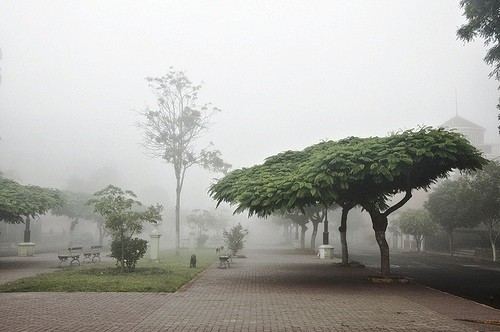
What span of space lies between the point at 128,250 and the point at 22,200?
8654 millimetres

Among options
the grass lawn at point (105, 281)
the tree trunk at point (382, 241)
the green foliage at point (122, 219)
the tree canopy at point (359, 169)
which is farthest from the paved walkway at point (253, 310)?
the green foliage at point (122, 219)

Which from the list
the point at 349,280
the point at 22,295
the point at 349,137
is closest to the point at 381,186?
the point at 349,137

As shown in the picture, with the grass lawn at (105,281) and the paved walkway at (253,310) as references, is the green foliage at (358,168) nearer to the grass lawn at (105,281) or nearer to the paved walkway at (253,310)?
the paved walkway at (253,310)

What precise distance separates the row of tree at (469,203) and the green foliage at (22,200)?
2732 cm

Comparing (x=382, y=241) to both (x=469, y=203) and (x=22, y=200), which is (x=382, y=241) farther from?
(x=469, y=203)

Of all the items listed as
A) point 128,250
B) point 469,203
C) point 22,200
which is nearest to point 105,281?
point 128,250

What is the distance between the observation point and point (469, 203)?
34.7m

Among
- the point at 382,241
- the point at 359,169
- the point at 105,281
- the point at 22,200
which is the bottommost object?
the point at 105,281

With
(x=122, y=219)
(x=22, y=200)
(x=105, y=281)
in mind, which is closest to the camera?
(x=105, y=281)

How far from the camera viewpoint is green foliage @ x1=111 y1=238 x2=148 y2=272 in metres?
20.0

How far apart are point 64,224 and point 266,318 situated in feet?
228

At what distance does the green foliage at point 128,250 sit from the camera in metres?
20.0

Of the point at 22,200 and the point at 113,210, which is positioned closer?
the point at 113,210

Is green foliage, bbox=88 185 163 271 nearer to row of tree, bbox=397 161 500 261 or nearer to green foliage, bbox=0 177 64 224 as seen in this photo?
green foliage, bbox=0 177 64 224
